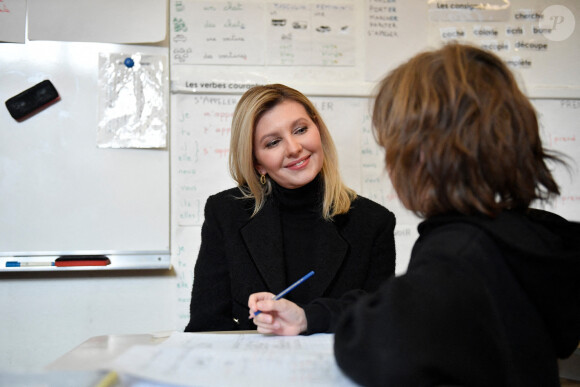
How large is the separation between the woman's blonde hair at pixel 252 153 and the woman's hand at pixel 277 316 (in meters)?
0.56

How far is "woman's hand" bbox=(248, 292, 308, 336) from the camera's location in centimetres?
99

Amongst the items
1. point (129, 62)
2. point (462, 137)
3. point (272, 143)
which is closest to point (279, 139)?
point (272, 143)

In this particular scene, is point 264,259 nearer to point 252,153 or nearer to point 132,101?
point 252,153

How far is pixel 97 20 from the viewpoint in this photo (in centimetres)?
222

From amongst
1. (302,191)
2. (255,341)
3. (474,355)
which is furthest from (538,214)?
(302,191)

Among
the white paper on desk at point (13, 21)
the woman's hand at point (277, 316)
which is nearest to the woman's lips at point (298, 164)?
the woman's hand at point (277, 316)

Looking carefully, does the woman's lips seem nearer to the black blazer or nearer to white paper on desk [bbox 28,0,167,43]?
the black blazer

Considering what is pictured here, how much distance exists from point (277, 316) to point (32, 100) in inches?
69.3

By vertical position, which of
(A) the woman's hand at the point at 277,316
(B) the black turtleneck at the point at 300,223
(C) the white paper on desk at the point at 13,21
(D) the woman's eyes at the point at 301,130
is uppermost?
(C) the white paper on desk at the point at 13,21

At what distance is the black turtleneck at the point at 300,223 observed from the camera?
1567mm

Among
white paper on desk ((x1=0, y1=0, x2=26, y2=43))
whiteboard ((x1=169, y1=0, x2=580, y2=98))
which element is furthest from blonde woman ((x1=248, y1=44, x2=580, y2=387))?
white paper on desk ((x1=0, y1=0, x2=26, y2=43))

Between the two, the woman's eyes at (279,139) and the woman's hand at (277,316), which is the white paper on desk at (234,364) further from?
the woman's eyes at (279,139)

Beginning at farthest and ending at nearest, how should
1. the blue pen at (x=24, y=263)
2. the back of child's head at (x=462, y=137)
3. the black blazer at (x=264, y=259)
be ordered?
the blue pen at (x=24, y=263) < the black blazer at (x=264, y=259) < the back of child's head at (x=462, y=137)

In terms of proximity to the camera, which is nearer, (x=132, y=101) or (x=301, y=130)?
(x=301, y=130)
